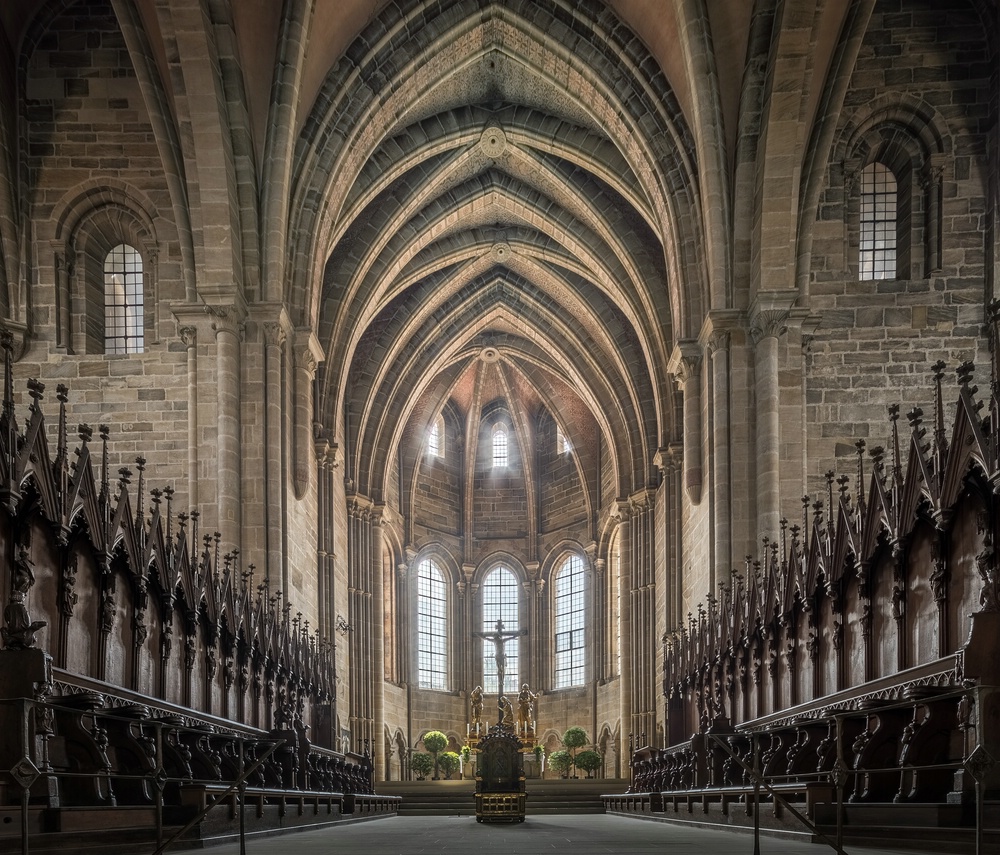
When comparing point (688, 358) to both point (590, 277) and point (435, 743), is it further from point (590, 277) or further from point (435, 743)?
point (435, 743)

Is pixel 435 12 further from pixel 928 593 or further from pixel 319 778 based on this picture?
pixel 928 593

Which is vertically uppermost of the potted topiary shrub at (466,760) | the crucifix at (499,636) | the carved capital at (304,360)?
the carved capital at (304,360)

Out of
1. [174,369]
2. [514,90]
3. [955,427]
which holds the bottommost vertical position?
[955,427]

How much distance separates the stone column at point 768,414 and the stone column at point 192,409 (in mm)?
8704

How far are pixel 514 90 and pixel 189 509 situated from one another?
481 inches

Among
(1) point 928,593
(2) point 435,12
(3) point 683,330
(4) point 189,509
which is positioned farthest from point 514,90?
(1) point 928,593

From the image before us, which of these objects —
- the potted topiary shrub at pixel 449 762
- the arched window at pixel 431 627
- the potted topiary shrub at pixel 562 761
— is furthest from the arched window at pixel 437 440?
the potted topiary shrub at pixel 562 761

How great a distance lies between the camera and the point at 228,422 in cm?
1944

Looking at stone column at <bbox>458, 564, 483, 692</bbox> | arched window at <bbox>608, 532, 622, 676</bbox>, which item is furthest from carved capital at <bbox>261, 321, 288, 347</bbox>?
stone column at <bbox>458, 564, 483, 692</bbox>

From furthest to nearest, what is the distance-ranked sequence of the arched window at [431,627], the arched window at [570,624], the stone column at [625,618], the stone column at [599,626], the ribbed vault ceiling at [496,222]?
the arched window at [431,627] < the arched window at [570,624] < the stone column at [599,626] < the stone column at [625,618] < the ribbed vault ceiling at [496,222]

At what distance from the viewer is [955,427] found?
31.1 feet

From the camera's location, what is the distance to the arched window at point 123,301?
20844 mm

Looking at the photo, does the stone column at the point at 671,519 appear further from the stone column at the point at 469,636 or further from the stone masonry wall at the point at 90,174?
the stone column at the point at 469,636

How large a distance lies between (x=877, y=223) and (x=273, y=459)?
34.3ft
